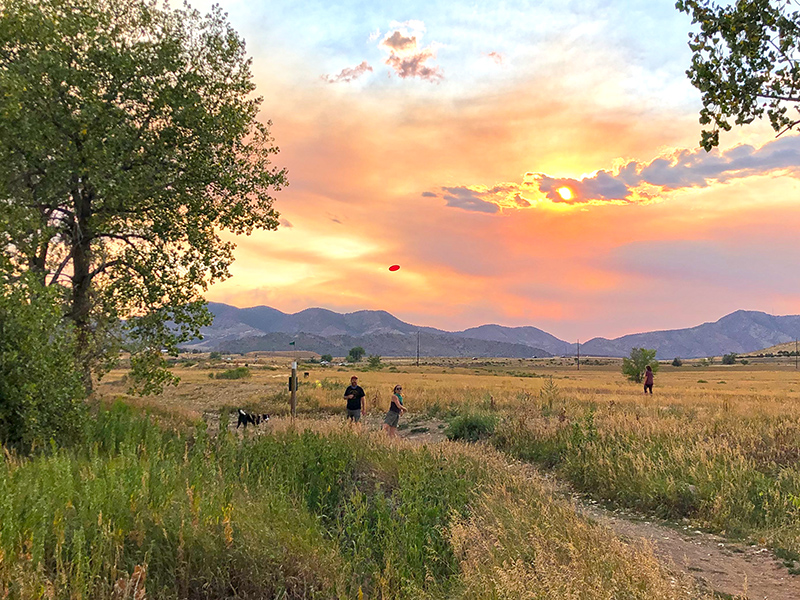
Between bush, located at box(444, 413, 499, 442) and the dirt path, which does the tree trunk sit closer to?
bush, located at box(444, 413, 499, 442)

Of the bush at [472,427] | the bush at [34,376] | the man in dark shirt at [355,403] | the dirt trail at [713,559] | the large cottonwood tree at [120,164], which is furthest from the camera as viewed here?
the bush at [472,427]

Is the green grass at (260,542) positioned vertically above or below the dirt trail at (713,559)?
above

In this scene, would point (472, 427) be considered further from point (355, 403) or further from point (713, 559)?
point (713, 559)

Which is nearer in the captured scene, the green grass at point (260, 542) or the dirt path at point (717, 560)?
the green grass at point (260, 542)

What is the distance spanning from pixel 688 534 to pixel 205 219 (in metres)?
14.1

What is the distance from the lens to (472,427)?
1795cm

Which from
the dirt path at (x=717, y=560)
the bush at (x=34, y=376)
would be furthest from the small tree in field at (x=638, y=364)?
the bush at (x=34, y=376)

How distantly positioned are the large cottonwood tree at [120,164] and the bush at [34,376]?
3388mm

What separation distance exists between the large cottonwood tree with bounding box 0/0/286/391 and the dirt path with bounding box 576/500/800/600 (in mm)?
11654

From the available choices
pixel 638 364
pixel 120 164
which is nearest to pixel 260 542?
pixel 120 164

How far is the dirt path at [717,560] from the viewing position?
621 cm

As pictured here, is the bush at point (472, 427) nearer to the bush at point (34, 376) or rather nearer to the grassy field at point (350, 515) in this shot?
the grassy field at point (350, 515)

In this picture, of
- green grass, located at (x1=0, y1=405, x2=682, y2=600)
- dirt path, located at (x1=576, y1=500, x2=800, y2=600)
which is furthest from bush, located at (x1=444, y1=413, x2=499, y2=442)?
green grass, located at (x1=0, y1=405, x2=682, y2=600)

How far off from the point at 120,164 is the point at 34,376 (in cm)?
656
